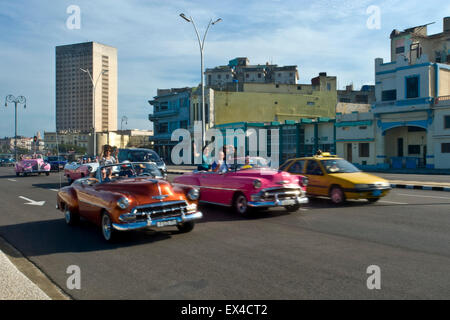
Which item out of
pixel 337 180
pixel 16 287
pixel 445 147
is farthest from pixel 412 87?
pixel 16 287

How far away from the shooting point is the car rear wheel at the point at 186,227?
8.02 metres

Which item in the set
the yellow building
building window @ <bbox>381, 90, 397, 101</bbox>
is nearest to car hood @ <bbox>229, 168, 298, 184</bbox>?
building window @ <bbox>381, 90, 397, 101</bbox>

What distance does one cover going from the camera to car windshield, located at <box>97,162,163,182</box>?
8391 millimetres

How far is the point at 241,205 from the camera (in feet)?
32.6

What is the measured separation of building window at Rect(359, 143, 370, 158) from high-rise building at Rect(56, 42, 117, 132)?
1022 inches

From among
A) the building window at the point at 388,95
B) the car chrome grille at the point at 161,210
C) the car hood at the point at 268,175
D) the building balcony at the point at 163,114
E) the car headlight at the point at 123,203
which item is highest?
the building balcony at the point at 163,114

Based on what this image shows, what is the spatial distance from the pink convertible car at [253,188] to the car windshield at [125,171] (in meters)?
2.08

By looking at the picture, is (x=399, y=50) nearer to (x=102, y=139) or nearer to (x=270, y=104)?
(x=270, y=104)

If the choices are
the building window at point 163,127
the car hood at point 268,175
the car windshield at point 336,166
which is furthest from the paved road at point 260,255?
the building window at point 163,127

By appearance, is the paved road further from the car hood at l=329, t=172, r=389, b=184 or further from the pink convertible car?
the car hood at l=329, t=172, r=389, b=184

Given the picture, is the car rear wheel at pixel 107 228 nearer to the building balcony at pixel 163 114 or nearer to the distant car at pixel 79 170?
the distant car at pixel 79 170
